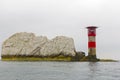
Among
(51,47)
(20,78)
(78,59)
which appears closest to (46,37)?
(51,47)

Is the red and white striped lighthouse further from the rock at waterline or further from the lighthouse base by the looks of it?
the rock at waterline

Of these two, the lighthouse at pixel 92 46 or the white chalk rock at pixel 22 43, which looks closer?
the lighthouse at pixel 92 46

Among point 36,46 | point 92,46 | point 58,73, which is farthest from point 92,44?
point 58,73

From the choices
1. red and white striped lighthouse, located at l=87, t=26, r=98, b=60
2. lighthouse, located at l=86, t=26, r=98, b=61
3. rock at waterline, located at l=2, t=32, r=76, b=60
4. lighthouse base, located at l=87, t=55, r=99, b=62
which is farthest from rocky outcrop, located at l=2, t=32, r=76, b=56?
red and white striped lighthouse, located at l=87, t=26, r=98, b=60

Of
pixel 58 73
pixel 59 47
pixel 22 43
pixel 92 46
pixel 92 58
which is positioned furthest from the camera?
pixel 22 43

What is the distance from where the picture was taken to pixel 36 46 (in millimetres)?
119500

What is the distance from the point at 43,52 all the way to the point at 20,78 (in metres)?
71.3

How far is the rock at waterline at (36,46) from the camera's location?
115 meters

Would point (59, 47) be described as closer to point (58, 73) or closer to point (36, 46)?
point (36, 46)

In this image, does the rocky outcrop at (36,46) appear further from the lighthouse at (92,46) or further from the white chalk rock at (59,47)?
the lighthouse at (92,46)

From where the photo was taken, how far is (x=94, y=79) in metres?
44.6

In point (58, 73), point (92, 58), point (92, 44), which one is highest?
point (92, 44)

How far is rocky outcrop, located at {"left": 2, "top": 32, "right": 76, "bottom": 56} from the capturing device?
11475cm

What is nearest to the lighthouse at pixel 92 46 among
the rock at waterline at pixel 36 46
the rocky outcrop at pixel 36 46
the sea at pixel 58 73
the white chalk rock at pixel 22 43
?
→ the rock at waterline at pixel 36 46
